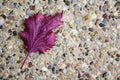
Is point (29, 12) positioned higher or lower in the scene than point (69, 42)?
higher

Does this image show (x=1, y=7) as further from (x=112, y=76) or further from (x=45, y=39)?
(x=112, y=76)

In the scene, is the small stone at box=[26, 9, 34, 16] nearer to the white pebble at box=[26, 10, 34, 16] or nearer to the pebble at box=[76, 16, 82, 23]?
the white pebble at box=[26, 10, 34, 16]

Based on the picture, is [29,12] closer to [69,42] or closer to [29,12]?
[29,12]

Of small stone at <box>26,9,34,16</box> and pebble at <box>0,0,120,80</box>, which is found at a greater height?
small stone at <box>26,9,34,16</box>

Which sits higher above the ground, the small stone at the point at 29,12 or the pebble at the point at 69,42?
the small stone at the point at 29,12

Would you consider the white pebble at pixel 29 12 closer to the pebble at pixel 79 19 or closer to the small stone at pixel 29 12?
the small stone at pixel 29 12

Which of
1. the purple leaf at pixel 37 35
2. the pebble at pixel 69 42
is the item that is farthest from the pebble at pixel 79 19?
the purple leaf at pixel 37 35

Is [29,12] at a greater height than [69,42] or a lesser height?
greater

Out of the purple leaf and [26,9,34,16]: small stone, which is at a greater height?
[26,9,34,16]: small stone

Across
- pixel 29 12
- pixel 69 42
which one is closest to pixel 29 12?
pixel 29 12

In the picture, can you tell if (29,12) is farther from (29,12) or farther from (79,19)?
(79,19)

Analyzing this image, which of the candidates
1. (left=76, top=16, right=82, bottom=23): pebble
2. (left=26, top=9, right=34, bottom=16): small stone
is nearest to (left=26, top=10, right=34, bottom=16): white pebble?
(left=26, top=9, right=34, bottom=16): small stone

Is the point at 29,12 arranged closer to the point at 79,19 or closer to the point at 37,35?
the point at 37,35
